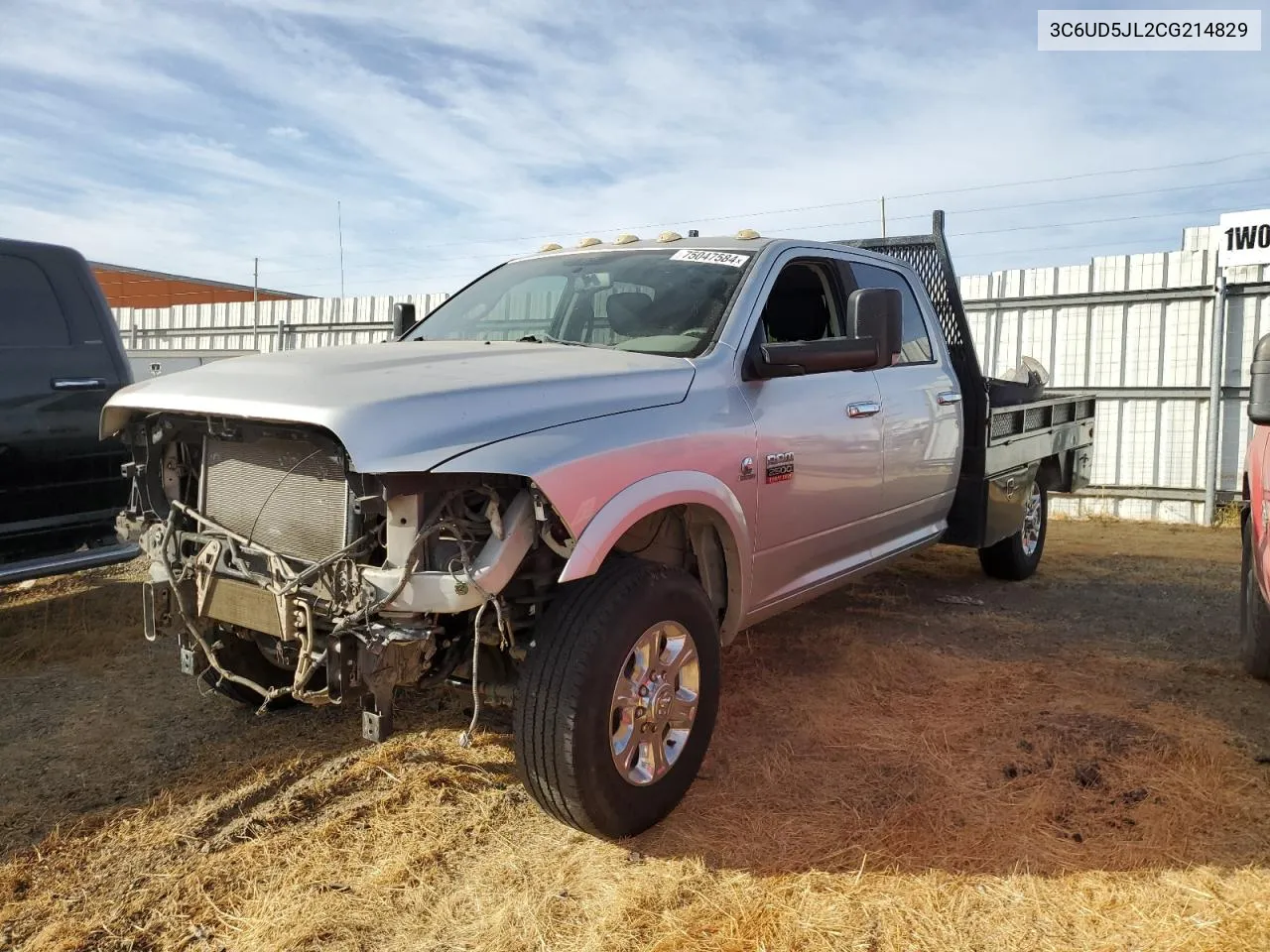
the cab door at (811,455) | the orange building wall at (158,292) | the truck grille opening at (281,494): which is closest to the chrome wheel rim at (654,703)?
the cab door at (811,455)

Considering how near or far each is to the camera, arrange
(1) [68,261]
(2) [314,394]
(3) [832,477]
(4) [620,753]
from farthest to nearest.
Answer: (1) [68,261], (3) [832,477], (4) [620,753], (2) [314,394]

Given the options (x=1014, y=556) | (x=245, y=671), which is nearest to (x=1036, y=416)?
(x=1014, y=556)

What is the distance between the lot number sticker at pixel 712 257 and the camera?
3.86 metres

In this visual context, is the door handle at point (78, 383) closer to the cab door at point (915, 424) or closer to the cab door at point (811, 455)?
the cab door at point (811, 455)

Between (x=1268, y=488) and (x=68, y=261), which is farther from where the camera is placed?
(x=68, y=261)

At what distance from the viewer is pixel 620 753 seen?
283 cm

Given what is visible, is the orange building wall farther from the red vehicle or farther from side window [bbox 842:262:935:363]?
the red vehicle

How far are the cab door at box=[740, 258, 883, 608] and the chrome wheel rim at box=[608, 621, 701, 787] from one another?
2.21ft

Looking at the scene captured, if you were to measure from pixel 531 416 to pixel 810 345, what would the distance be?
1.20 m

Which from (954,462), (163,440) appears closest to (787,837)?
(163,440)

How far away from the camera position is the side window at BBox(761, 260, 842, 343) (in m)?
4.15

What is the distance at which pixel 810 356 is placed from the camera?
11.1 feet

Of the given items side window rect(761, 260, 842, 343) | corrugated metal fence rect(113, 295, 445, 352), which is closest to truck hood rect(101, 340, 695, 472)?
side window rect(761, 260, 842, 343)

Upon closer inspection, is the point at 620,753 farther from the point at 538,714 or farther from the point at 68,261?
the point at 68,261
